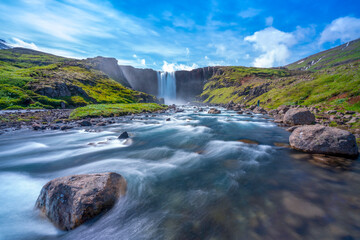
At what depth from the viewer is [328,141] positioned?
845 centimetres

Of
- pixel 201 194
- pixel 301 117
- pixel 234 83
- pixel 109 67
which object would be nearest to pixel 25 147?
pixel 201 194

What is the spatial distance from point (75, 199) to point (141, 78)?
554ft

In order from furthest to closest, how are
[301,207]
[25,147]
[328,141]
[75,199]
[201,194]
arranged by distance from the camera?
1. [25,147]
2. [328,141]
3. [201,194]
4. [301,207]
5. [75,199]

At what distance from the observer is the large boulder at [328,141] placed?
8.16 meters

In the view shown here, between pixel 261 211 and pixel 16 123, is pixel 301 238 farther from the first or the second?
pixel 16 123

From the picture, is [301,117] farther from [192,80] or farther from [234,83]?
[192,80]

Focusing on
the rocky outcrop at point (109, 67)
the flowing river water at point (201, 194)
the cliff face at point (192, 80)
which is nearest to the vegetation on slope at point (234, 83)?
the cliff face at point (192, 80)

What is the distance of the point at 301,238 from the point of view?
12.0 feet

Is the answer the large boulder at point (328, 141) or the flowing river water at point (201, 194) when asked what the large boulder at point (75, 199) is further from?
the large boulder at point (328, 141)

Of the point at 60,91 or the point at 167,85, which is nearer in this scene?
the point at 60,91

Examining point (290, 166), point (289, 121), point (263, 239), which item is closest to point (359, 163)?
point (290, 166)

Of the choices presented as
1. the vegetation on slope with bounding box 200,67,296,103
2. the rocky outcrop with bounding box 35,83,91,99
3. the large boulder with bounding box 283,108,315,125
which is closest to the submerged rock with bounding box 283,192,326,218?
the large boulder with bounding box 283,108,315,125

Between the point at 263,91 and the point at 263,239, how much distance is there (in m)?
64.5

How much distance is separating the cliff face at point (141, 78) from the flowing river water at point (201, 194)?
156 metres
